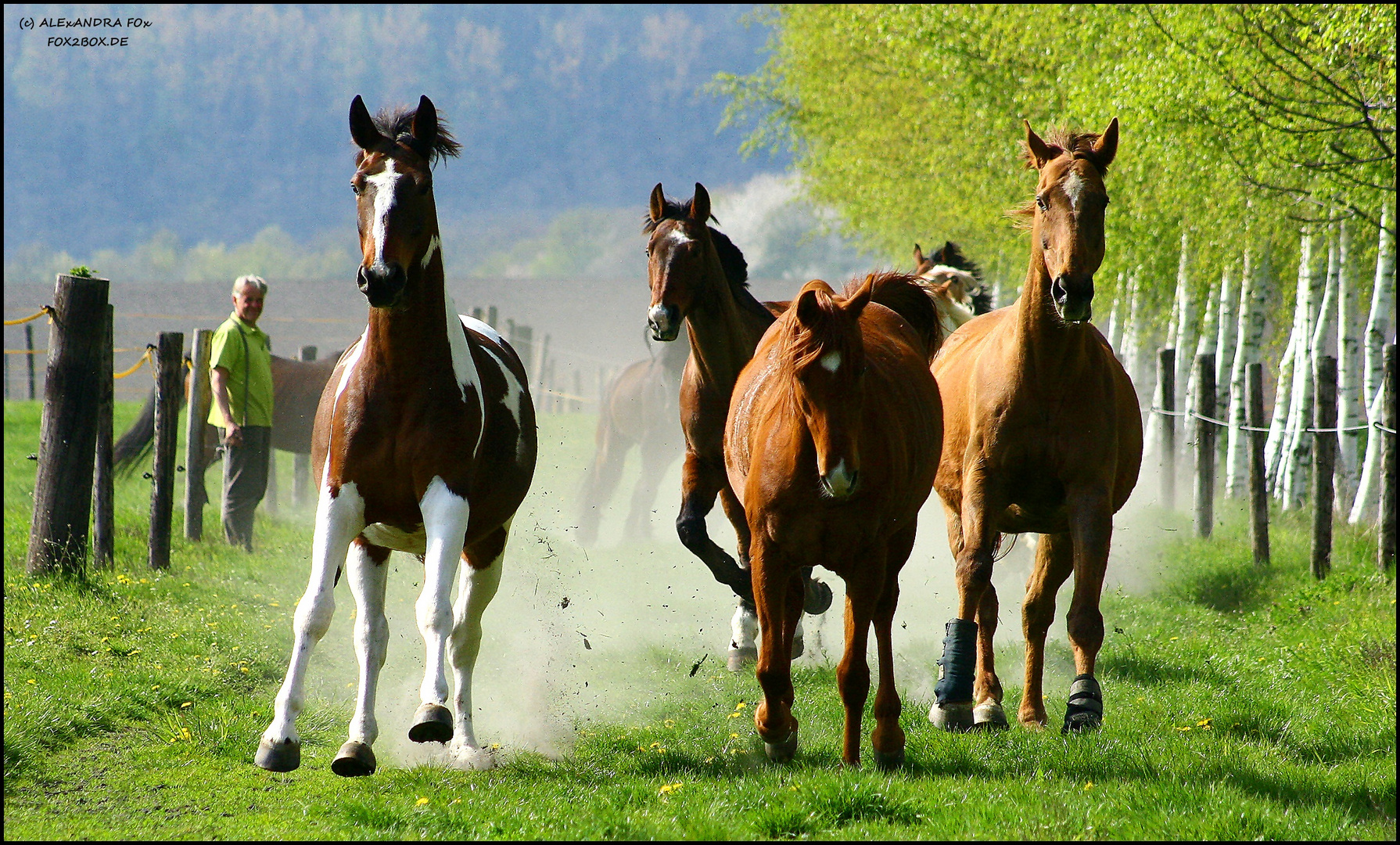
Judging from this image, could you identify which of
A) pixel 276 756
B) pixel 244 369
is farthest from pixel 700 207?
pixel 244 369

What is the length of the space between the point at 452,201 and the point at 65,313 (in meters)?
194

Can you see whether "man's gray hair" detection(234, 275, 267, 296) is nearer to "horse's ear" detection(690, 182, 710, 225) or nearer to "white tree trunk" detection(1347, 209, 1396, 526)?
"horse's ear" detection(690, 182, 710, 225)

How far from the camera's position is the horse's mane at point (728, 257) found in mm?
7230

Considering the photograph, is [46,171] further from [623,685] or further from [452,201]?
[623,685]

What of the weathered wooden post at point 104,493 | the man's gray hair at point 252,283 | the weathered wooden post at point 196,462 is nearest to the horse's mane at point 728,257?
the weathered wooden post at point 104,493

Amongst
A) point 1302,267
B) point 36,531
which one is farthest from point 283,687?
point 1302,267

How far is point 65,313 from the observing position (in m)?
8.34

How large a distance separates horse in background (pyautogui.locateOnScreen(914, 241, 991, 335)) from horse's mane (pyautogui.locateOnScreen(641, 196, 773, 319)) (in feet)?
3.68

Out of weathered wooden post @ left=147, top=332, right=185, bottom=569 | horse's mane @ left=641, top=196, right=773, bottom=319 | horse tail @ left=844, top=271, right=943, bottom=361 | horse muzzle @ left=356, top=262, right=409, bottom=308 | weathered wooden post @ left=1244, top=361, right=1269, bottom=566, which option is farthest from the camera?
weathered wooden post @ left=1244, top=361, right=1269, bottom=566

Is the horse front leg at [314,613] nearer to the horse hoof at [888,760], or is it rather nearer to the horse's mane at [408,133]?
the horse's mane at [408,133]

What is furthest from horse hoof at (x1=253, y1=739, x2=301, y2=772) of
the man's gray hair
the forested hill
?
the forested hill

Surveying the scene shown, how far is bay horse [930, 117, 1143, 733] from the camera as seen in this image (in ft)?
18.5

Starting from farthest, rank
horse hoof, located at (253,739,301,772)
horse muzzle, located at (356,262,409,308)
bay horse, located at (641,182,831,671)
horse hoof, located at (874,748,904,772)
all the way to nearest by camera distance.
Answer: bay horse, located at (641,182,831,671)
horse hoof, located at (874,748,904,772)
horse muzzle, located at (356,262,409,308)
horse hoof, located at (253,739,301,772)

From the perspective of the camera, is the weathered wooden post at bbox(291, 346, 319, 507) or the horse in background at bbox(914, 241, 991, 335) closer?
the horse in background at bbox(914, 241, 991, 335)
